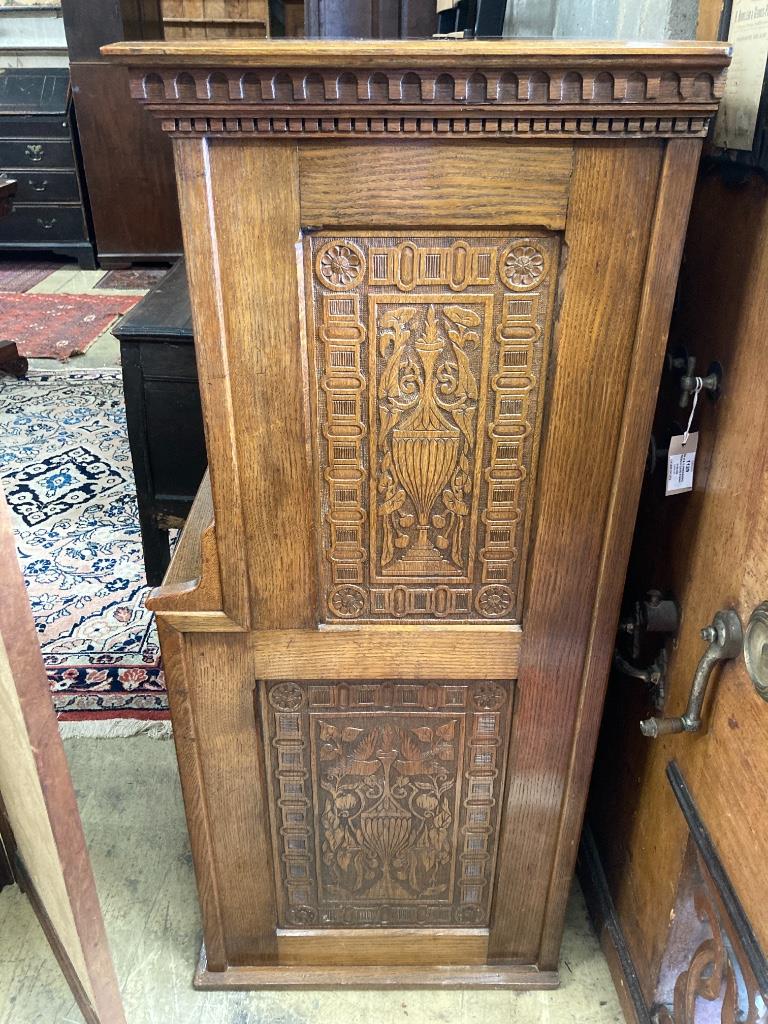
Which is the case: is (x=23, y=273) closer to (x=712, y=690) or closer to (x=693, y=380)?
(x=693, y=380)

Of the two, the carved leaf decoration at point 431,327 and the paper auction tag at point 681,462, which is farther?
the paper auction tag at point 681,462

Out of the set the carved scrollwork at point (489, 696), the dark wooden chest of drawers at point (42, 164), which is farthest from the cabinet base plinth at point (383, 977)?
A: the dark wooden chest of drawers at point (42, 164)

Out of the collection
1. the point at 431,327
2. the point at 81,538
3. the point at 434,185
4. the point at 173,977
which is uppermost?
the point at 434,185

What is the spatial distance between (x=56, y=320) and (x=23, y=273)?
1.27 meters

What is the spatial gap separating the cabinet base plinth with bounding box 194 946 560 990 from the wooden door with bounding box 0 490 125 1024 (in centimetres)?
23

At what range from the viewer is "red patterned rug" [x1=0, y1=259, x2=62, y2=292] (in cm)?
540

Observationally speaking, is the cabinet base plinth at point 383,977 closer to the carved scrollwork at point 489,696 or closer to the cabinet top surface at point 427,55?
the carved scrollwork at point 489,696

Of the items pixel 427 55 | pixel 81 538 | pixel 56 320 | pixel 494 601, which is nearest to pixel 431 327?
pixel 427 55

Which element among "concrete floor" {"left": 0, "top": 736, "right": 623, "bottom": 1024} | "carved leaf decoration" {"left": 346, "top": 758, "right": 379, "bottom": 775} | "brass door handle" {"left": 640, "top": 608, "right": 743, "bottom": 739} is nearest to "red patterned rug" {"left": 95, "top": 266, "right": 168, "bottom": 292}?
"concrete floor" {"left": 0, "top": 736, "right": 623, "bottom": 1024}

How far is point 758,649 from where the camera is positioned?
84cm

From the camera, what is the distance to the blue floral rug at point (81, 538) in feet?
6.81

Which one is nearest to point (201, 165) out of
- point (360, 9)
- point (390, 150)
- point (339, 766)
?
point (390, 150)

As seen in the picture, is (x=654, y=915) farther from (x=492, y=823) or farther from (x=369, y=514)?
(x=369, y=514)

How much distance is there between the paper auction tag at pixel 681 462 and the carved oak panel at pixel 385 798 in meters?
0.35
